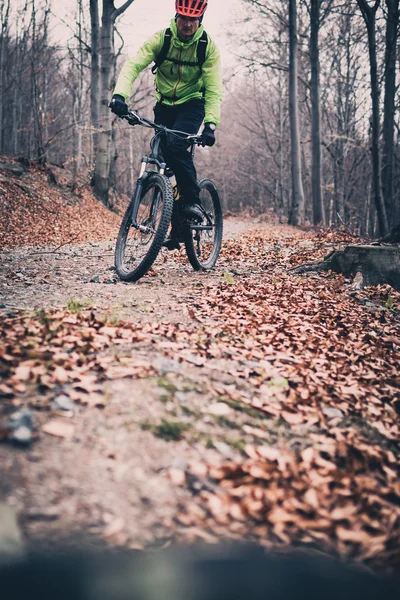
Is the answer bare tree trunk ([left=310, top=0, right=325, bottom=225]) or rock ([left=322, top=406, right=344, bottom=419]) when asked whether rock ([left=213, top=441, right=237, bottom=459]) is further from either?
bare tree trunk ([left=310, top=0, right=325, bottom=225])

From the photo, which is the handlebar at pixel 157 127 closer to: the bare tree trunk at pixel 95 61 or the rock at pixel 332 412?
the rock at pixel 332 412

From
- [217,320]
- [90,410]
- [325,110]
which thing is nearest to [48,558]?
[90,410]

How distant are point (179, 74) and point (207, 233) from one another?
2027mm

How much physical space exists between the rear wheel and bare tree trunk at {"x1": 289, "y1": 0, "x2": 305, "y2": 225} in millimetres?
12397

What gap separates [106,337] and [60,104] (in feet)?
121

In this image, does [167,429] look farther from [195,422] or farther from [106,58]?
[106,58]

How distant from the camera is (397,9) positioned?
10.8 meters

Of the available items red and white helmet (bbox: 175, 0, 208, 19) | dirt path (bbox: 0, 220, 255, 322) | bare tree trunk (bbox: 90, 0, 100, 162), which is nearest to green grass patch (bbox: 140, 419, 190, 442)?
dirt path (bbox: 0, 220, 255, 322)

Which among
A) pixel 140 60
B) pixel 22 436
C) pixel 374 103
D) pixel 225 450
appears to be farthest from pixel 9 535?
pixel 374 103

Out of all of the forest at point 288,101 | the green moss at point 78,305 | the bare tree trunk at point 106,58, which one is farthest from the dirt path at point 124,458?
the bare tree trunk at point 106,58

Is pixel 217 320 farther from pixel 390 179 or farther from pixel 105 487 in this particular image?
pixel 390 179

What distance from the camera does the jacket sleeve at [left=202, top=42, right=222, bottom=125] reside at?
15.2 ft

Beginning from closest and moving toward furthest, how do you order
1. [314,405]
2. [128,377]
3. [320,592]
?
[320,592], [128,377], [314,405]

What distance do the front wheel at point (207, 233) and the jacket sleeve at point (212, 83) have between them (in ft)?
3.11
